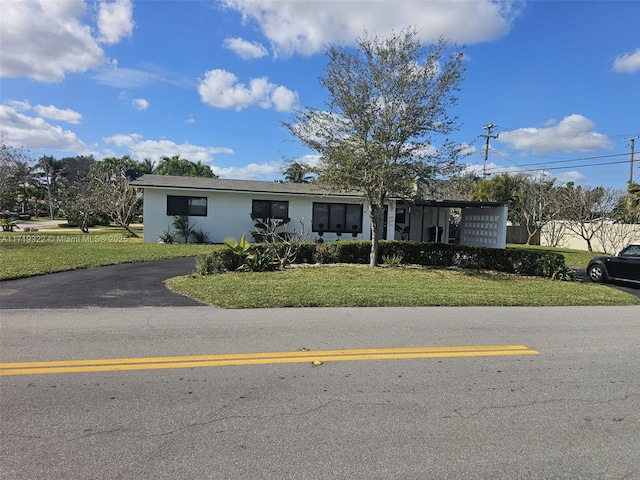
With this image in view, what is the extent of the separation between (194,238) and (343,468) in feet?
64.9

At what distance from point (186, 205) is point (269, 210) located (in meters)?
4.19

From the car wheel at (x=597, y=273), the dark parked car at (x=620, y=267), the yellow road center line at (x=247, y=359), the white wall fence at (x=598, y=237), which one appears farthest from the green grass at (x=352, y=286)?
the white wall fence at (x=598, y=237)

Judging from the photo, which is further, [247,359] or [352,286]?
[352,286]

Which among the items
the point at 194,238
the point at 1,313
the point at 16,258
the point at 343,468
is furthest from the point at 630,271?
the point at 16,258

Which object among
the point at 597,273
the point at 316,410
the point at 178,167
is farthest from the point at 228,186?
the point at 178,167

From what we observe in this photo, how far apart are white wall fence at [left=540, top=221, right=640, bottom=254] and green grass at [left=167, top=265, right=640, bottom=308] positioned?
17.3 m

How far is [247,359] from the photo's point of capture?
512cm

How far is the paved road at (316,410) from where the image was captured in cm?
299

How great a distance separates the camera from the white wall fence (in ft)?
85.2

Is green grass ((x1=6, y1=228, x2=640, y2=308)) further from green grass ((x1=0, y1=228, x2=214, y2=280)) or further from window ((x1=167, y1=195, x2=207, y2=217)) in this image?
window ((x1=167, y1=195, x2=207, y2=217))

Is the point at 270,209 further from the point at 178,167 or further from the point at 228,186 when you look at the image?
the point at 178,167

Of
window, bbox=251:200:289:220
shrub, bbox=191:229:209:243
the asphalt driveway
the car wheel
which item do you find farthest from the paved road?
window, bbox=251:200:289:220

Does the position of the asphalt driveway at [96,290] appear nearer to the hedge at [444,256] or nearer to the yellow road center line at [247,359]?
the yellow road center line at [247,359]

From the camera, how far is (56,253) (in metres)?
15.2
